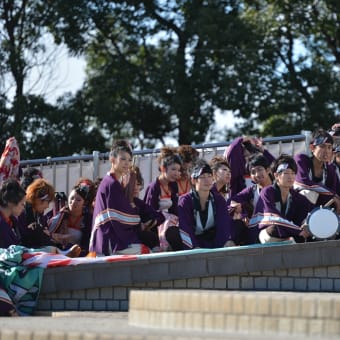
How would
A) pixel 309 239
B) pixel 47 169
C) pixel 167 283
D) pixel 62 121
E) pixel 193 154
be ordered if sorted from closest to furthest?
pixel 167 283 → pixel 309 239 → pixel 193 154 → pixel 47 169 → pixel 62 121

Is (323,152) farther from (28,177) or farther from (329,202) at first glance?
(28,177)

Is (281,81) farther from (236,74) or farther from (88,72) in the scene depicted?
(88,72)

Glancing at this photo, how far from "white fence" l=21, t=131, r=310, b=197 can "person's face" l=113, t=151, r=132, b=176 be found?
257cm

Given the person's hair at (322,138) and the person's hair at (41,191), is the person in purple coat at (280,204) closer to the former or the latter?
the person's hair at (322,138)

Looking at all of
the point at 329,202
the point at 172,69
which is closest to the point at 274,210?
the point at 329,202

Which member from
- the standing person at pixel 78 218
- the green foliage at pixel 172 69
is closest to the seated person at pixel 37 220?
the standing person at pixel 78 218

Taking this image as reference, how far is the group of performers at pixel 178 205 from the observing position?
41.6 ft

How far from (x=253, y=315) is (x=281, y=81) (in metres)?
22.0

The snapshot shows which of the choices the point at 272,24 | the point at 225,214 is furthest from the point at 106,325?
the point at 272,24

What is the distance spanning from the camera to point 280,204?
42.5ft

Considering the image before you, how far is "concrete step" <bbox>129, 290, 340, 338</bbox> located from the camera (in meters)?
8.80

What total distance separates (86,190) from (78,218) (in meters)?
0.31

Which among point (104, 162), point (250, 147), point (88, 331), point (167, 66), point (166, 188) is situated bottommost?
point (88, 331)

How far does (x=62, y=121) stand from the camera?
1239 inches
